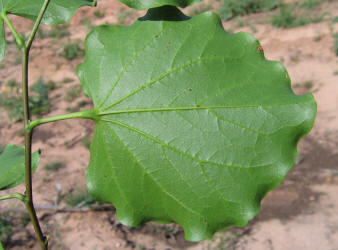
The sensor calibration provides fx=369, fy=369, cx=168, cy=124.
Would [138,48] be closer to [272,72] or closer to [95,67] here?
[95,67]

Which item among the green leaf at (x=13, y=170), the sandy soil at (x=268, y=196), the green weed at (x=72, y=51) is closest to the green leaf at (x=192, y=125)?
the green leaf at (x=13, y=170)

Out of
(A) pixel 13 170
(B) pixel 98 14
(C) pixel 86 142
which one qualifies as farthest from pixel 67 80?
(A) pixel 13 170

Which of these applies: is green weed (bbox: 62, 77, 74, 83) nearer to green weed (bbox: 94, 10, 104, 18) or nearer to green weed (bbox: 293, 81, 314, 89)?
green weed (bbox: 94, 10, 104, 18)

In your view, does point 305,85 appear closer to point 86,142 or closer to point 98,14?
point 86,142

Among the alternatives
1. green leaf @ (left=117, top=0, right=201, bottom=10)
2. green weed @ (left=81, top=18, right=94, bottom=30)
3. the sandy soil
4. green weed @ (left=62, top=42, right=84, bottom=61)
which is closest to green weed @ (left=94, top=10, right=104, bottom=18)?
green weed @ (left=81, top=18, right=94, bottom=30)

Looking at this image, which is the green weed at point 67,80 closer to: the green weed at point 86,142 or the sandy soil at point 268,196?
the sandy soil at point 268,196
